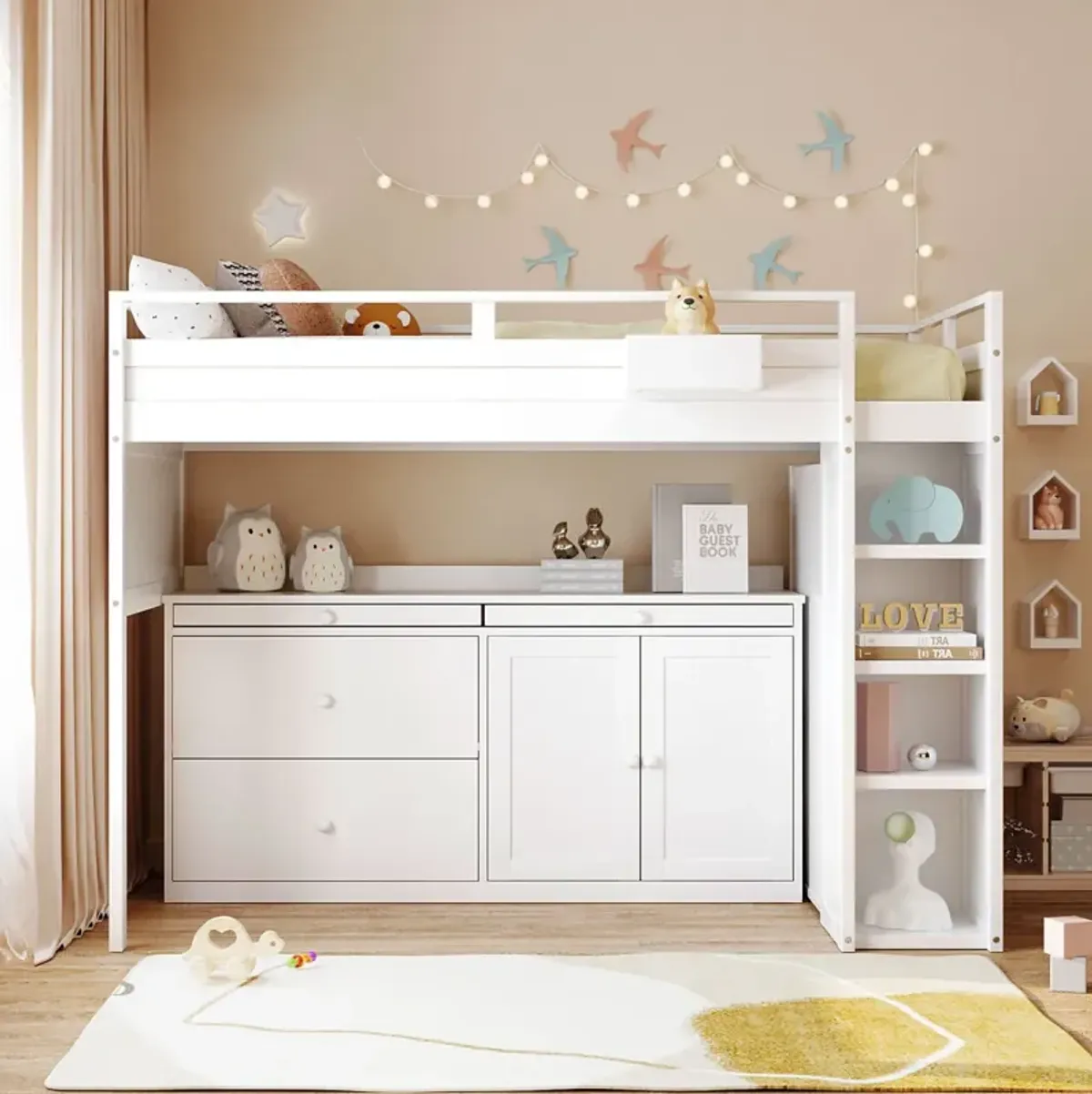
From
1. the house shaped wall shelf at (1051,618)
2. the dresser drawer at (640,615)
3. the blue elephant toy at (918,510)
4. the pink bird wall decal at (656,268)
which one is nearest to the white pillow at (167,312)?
the dresser drawer at (640,615)

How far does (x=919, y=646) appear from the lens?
3.23m

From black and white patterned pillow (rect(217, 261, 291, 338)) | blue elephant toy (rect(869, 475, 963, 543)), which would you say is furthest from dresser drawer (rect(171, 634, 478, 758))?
blue elephant toy (rect(869, 475, 963, 543))

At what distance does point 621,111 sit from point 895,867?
7.63 ft

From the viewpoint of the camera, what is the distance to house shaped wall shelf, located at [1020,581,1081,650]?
389cm

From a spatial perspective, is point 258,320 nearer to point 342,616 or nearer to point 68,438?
point 68,438

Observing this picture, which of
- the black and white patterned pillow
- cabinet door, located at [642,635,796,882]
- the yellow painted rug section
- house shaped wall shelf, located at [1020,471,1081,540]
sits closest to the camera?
the yellow painted rug section

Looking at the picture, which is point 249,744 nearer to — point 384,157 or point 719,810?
point 719,810

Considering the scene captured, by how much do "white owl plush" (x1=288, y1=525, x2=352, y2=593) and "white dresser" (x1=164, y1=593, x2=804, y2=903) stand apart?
186mm

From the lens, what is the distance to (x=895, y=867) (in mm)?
3271

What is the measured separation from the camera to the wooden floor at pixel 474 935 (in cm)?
282

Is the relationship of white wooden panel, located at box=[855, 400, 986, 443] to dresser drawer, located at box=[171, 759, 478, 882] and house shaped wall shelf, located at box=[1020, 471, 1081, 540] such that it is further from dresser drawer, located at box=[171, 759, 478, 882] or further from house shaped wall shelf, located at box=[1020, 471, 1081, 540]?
dresser drawer, located at box=[171, 759, 478, 882]

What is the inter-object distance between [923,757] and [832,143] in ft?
6.20

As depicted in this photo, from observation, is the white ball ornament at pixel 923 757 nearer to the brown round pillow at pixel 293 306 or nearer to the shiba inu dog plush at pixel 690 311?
the shiba inu dog plush at pixel 690 311

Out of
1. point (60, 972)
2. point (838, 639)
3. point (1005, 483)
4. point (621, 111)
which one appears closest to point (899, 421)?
point (838, 639)
